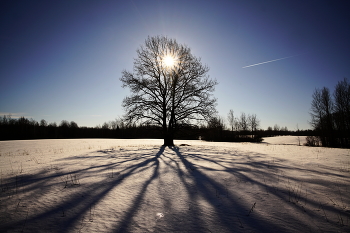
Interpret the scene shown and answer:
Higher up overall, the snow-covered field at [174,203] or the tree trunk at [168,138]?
the tree trunk at [168,138]

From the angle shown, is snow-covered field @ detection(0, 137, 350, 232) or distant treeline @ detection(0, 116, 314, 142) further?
distant treeline @ detection(0, 116, 314, 142)

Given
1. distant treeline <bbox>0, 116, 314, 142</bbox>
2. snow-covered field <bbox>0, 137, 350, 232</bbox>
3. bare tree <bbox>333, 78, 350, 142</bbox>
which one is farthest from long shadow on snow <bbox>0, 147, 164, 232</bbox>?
bare tree <bbox>333, 78, 350, 142</bbox>

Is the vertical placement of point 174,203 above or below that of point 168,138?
below

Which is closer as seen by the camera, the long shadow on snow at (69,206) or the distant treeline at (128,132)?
the long shadow on snow at (69,206)

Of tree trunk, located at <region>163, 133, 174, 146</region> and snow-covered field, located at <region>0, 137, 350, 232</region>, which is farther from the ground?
tree trunk, located at <region>163, 133, 174, 146</region>

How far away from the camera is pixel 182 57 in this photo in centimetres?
1753

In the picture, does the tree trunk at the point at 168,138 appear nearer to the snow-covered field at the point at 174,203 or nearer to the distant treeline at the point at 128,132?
the distant treeline at the point at 128,132

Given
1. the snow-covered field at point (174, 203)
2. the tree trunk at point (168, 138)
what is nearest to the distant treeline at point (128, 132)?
the tree trunk at point (168, 138)

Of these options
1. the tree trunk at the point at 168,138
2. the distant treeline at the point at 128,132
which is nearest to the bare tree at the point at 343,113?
the distant treeline at the point at 128,132

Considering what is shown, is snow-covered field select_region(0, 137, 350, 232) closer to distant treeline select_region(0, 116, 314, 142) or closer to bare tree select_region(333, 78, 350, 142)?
distant treeline select_region(0, 116, 314, 142)

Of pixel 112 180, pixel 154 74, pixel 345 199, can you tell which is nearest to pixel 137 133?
pixel 154 74

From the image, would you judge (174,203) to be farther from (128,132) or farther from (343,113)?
(343,113)

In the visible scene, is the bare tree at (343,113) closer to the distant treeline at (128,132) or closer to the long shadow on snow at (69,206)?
the distant treeline at (128,132)

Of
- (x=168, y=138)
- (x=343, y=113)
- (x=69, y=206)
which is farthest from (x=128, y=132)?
(x=343, y=113)
